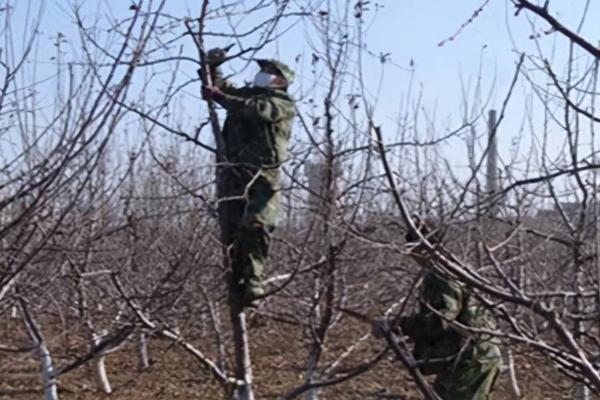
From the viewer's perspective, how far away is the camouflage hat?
4.76 meters

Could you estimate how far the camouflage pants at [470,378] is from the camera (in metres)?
5.96

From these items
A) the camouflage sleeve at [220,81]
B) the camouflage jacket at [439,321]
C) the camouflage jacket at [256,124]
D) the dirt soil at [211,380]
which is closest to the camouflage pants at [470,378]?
the camouflage jacket at [439,321]

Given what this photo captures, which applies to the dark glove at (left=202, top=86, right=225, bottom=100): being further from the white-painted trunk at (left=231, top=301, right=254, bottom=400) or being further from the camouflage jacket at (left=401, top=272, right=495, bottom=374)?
the camouflage jacket at (left=401, top=272, right=495, bottom=374)

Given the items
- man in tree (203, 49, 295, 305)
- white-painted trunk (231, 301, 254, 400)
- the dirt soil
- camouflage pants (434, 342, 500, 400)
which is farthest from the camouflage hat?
the dirt soil

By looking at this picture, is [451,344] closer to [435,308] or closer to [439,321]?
[439,321]

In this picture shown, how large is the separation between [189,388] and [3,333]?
2.16 m

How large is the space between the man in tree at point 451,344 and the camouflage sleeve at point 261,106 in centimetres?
98

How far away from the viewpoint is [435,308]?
458cm

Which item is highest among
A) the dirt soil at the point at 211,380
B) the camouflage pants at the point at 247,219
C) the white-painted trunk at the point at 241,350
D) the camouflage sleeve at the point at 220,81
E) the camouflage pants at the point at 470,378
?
the camouflage sleeve at the point at 220,81

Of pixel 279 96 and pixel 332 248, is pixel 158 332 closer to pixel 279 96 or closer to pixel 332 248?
pixel 332 248

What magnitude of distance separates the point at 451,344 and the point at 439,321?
1.27ft

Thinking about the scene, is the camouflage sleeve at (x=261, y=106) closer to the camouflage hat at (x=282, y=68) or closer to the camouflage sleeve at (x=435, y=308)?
the camouflage hat at (x=282, y=68)

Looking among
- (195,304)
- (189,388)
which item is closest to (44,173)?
(195,304)

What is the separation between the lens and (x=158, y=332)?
15.2 ft
